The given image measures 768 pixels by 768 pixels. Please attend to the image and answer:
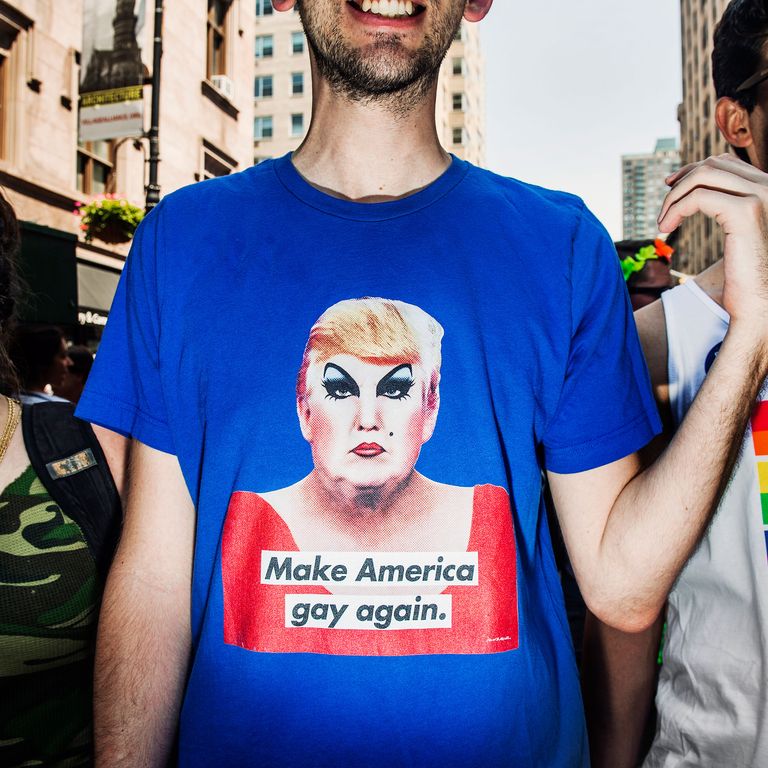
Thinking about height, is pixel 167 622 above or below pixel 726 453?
below

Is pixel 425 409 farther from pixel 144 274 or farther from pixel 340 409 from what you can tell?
pixel 144 274

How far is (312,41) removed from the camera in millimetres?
1571

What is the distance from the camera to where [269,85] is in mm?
50812

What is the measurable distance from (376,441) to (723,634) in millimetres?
920

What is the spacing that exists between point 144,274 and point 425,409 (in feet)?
2.04

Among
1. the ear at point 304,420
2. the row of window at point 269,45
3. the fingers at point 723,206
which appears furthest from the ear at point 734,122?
the row of window at point 269,45

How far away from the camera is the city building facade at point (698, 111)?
5228cm

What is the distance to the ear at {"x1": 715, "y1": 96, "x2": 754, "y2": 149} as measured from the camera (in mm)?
1932

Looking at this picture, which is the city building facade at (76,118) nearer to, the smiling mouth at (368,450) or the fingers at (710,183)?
the smiling mouth at (368,450)

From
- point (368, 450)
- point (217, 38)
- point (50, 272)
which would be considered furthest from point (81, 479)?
point (217, 38)

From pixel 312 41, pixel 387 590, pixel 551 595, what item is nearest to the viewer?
pixel 387 590

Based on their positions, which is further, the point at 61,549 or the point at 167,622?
the point at 61,549

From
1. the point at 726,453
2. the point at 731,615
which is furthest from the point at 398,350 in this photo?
the point at 731,615

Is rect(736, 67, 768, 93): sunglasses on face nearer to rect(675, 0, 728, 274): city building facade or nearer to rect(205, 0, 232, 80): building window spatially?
rect(205, 0, 232, 80): building window
